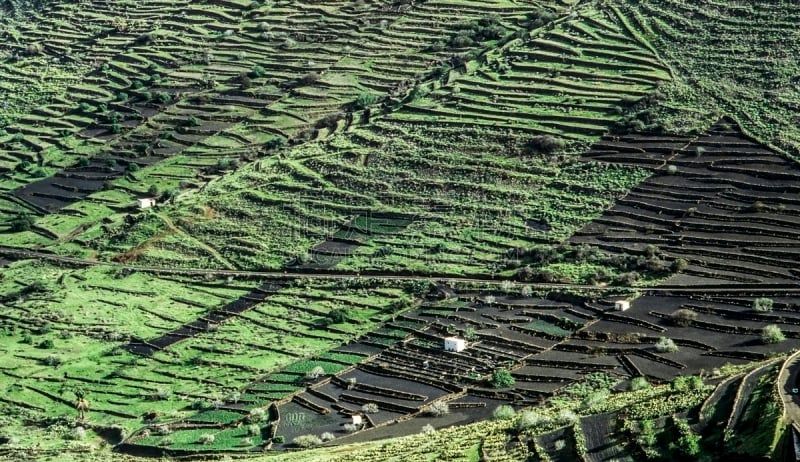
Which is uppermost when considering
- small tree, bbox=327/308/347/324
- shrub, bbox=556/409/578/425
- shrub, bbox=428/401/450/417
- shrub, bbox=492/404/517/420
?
shrub, bbox=556/409/578/425

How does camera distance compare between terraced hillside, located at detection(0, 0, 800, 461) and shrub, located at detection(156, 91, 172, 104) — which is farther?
shrub, located at detection(156, 91, 172, 104)

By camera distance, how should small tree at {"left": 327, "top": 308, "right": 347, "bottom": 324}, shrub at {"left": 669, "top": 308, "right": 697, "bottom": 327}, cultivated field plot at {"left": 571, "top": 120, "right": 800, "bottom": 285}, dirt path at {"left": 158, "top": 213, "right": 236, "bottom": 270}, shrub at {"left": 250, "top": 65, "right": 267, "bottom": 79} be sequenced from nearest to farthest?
shrub at {"left": 669, "top": 308, "right": 697, "bottom": 327}, cultivated field plot at {"left": 571, "top": 120, "right": 800, "bottom": 285}, small tree at {"left": 327, "top": 308, "right": 347, "bottom": 324}, dirt path at {"left": 158, "top": 213, "right": 236, "bottom": 270}, shrub at {"left": 250, "top": 65, "right": 267, "bottom": 79}

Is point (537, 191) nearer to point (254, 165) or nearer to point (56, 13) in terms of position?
point (254, 165)

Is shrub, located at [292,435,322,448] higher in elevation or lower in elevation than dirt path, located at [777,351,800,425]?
lower

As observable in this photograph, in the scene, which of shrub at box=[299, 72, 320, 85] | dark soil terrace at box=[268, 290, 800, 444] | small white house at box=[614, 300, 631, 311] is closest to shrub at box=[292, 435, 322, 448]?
dark soil terrace at box=[268, 290, 800, 444]

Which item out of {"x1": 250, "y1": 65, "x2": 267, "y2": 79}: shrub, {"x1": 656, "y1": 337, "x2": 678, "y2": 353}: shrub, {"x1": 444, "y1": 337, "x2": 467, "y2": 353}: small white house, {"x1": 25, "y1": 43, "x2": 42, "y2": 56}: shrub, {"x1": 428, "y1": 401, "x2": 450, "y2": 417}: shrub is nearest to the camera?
{"x1": 428, "y1": 401, "x2": 450, "y2": 417}: shrub

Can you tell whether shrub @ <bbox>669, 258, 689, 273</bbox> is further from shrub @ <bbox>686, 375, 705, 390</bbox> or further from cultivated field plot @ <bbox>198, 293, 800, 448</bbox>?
shrub @ <bbox>686, 375, 705, 390</bbox>

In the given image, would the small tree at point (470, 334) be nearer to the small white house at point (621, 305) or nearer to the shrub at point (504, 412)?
the small white house at point (621, 305)

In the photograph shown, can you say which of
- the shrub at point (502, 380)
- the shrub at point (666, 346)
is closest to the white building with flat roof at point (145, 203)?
the shrub at point (502, 380)

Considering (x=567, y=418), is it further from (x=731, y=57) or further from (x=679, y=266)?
(x=731, y=57)
